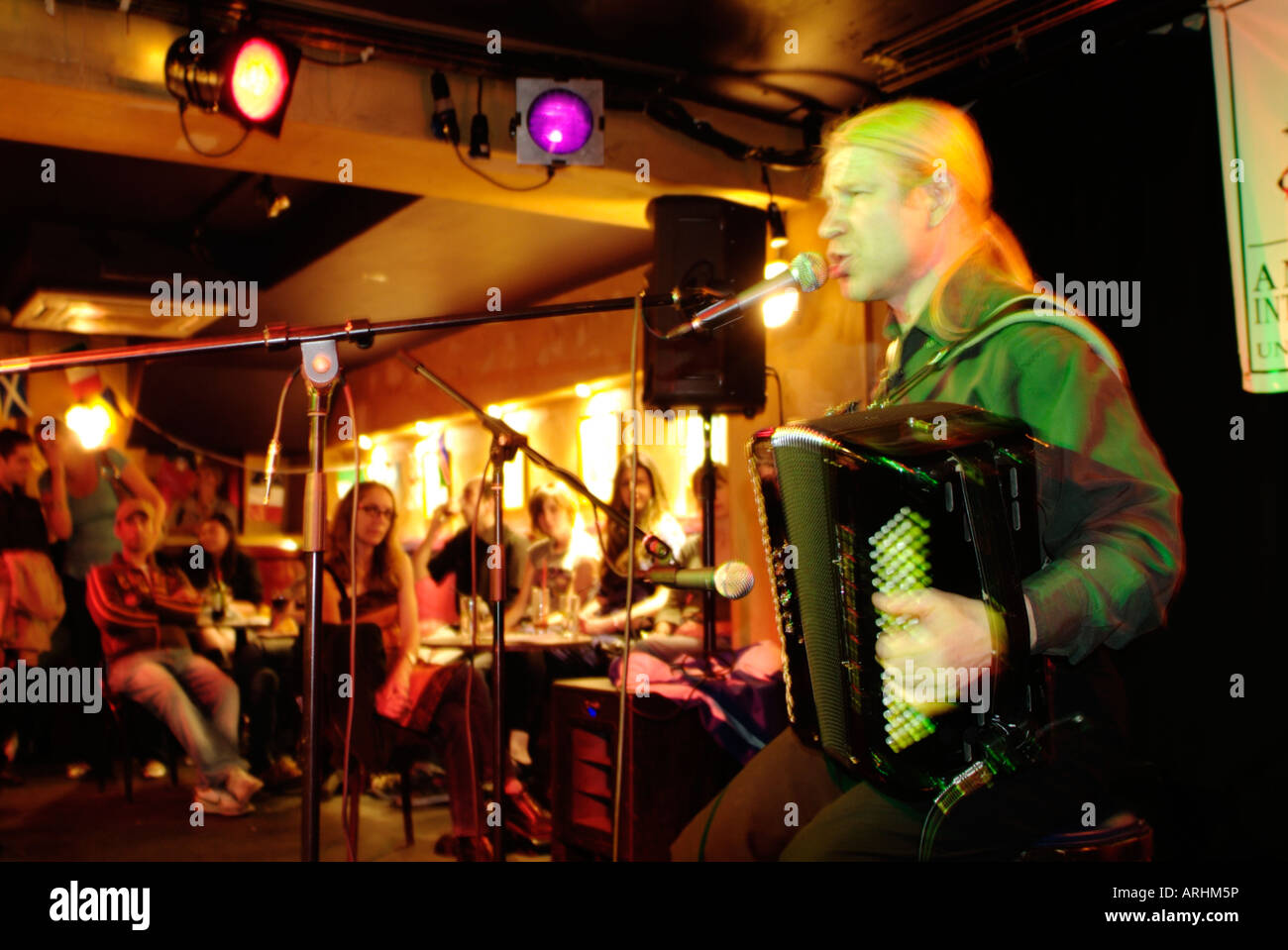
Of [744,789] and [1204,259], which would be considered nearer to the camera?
[744,789]

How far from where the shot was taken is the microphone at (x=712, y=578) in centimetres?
167

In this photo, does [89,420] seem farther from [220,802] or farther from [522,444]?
[522,444]

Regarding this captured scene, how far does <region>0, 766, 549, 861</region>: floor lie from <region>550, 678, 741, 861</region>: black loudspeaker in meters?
0.74

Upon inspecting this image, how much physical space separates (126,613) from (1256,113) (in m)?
5.11

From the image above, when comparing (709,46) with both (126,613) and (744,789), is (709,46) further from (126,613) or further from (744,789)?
(126,613)

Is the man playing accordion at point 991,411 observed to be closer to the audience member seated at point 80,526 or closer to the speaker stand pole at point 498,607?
the speaker stand pole at point 498,607

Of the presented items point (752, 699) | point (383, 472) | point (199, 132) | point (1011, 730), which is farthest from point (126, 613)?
point (383, 472)

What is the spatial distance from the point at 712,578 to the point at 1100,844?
72 cm

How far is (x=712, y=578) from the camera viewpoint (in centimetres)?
174

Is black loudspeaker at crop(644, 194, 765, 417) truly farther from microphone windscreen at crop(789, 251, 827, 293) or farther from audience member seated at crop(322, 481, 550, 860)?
microphone windscreen at crop(789, 251, 827, 293)

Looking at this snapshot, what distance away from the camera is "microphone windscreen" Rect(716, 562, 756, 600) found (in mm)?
1662

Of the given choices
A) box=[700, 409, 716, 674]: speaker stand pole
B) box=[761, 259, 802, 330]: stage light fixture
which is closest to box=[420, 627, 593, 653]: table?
box=[700, 409, 716, 674]: speaker stand pole

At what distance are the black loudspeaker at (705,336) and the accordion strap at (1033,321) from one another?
2.41 meters
